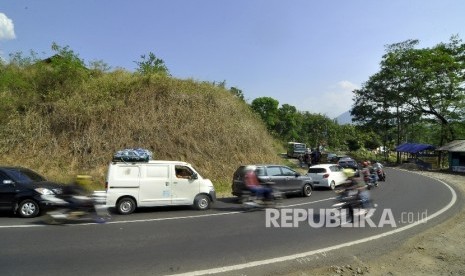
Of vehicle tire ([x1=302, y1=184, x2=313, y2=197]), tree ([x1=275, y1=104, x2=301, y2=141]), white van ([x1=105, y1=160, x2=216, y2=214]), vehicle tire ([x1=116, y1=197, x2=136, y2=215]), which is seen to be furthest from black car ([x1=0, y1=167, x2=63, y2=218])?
tree ([x1=275, y1=104, x2=301, y2=141])

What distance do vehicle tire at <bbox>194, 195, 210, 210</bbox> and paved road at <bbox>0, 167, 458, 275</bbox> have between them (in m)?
0.61

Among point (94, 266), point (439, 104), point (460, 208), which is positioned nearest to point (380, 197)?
point (460, 208)

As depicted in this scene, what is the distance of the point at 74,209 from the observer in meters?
11.1

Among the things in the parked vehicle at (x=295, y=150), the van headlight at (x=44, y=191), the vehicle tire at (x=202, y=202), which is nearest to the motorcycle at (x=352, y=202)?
the vehicle tire at (x=202, y=202)

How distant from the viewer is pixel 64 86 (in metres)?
24.1

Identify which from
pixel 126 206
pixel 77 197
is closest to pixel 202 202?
pixel 126 206

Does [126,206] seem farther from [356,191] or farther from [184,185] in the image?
[356,191]

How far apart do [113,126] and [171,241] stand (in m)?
15.1

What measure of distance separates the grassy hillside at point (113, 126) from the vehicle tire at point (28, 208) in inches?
279

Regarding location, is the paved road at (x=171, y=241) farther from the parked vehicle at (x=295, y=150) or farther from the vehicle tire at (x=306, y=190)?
the parked vehicle at (x=295, y=150)

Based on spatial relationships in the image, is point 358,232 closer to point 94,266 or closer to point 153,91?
point 94,266

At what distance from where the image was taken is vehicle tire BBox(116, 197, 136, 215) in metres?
13.1

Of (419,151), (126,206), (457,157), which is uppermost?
(419,151)

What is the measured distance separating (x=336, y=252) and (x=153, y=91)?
19115 mm
